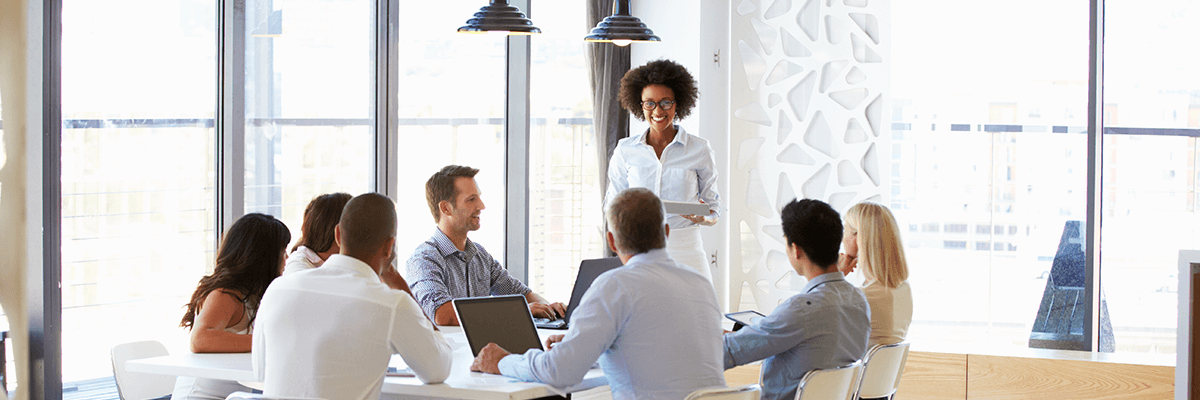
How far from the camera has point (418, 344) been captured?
94.0 inches

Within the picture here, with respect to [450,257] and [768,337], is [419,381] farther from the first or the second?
[450,257]

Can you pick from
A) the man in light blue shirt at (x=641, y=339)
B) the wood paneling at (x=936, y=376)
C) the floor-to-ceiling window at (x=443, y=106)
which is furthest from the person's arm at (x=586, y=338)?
the wood paneling at (x=936, y=376)

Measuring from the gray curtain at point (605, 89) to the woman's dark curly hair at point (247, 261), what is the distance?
2.89 m

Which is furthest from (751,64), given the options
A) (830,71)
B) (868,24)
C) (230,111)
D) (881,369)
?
(881,369)

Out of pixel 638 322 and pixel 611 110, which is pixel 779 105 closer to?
pixel 611 110

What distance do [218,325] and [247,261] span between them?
21 cm

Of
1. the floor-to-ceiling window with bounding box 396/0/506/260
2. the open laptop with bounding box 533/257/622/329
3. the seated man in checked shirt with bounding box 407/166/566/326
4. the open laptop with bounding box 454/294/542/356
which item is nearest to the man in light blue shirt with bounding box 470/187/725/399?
the open laptop with bounding box 454/294/542/356

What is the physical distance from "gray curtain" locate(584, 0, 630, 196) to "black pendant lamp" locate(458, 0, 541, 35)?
2.11 metres

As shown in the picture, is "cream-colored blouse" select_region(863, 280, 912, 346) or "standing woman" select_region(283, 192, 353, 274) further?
"cream-colored blouse" select_region(863, 280, 912, 346)

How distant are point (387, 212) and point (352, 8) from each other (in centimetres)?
253

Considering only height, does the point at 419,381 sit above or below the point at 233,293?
below

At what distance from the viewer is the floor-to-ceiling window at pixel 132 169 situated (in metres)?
3.47

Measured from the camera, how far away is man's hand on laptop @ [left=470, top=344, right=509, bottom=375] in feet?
8.62

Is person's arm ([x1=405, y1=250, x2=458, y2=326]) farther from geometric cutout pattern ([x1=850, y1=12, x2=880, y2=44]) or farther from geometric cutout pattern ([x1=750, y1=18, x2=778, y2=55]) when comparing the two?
geometric cutout pattern ([x1=850, y1=12, x2=880, y2=44])
